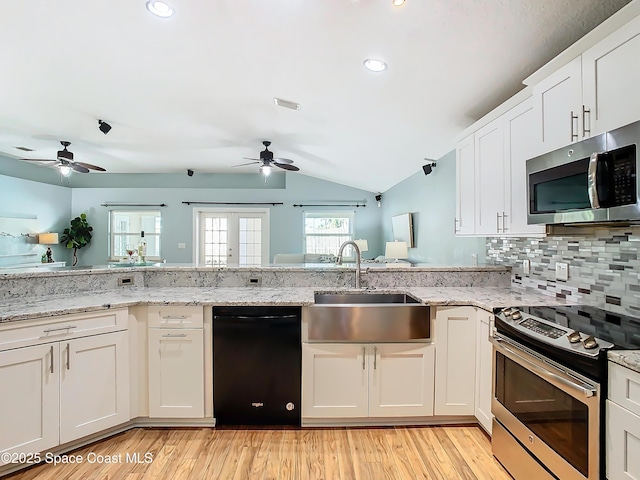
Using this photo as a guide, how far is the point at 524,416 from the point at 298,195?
262 inches

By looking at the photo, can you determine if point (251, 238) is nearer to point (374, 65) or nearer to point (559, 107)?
point (374, 65)

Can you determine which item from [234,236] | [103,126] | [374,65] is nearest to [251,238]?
[234,236]

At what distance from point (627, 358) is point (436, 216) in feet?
11.8

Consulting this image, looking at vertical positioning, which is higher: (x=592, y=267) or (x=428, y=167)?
(x=428, y=167)

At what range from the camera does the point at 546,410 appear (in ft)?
4.85

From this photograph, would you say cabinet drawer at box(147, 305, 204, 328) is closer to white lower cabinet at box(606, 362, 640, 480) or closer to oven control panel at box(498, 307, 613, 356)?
oven control panel at box(498, 307, 613, 356)

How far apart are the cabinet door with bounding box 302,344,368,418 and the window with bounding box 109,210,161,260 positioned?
22.2ft

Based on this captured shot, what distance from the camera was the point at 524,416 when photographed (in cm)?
162

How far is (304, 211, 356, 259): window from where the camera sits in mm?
7895

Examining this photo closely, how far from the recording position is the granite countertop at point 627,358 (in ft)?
3.60

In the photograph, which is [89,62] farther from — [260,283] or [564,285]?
[564,285]

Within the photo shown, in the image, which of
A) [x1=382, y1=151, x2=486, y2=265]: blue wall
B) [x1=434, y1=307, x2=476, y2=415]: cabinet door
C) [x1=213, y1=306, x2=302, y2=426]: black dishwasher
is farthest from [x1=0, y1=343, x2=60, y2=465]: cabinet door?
[x1=382, y1=151, x2=486, y2=265]: blue wall

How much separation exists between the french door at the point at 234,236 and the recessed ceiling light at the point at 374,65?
5.64 meters

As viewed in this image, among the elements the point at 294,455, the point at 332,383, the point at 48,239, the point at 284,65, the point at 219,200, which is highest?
the point at 284,65
